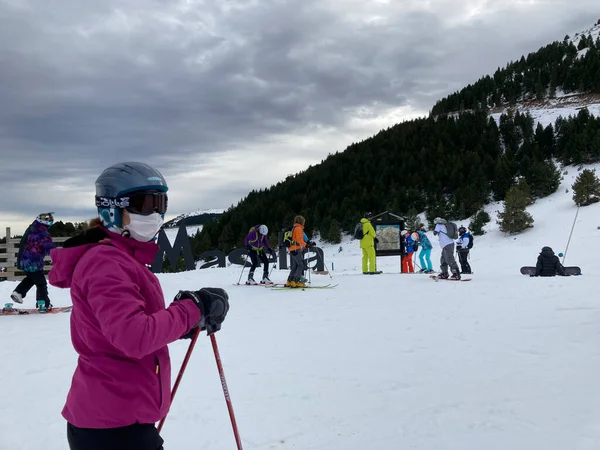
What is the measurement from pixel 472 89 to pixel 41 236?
85.2 m

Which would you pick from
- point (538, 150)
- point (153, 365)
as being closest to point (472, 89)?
point (538, 150)

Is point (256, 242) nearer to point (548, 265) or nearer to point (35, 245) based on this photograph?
point (35, 245)

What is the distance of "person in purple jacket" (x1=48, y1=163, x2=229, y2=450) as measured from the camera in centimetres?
160

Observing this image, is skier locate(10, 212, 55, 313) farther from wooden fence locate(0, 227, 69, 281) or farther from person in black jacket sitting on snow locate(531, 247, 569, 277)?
person in black jacket sitting on snow locate(531, 247, 569, 277)

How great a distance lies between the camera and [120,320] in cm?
156

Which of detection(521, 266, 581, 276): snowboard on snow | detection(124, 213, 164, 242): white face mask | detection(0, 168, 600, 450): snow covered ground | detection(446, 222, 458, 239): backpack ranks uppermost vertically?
detection(446, 222, 458, 239): backpack

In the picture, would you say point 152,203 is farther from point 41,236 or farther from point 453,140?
point 453,140

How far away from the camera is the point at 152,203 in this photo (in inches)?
75.7

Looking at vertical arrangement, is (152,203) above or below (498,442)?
above

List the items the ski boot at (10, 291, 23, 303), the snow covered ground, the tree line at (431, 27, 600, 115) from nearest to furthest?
the snow covered ground, the ski boot at (10, 291, 23, 303), the tree line at (431, 27, 600, 115)

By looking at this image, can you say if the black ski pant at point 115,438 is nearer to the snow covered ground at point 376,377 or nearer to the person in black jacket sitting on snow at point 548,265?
the snow covered ground at point 376,377

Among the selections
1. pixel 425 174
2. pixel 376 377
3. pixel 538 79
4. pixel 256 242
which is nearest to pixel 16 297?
pixel 256 242

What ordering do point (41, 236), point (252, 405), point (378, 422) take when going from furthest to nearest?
point (41, 236), point (252, 405), point (378, 422)

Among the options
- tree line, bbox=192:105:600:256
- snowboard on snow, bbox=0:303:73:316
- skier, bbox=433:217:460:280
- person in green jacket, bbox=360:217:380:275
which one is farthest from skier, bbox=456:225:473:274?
tree line, bbox=192:105:600:256
